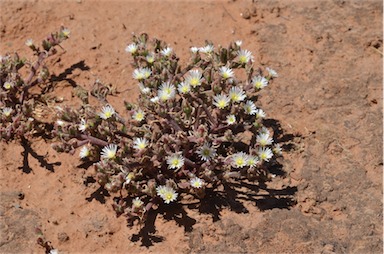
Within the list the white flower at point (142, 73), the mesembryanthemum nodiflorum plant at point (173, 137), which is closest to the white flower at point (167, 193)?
the mesembryanthemum nodiflorum plant at point (173, 137)

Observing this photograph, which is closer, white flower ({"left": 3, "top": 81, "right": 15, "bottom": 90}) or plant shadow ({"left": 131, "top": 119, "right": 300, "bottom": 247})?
plant shadow ({"left": 131, "top": 119, "right": 300, "bottom": 247})

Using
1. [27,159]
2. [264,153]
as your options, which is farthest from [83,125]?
[264,153]

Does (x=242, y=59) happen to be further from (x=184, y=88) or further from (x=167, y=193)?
(x=167, y=193)

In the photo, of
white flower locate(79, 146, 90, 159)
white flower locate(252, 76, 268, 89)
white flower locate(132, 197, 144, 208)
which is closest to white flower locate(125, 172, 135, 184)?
white flower locate(132, 197, 144, 208)

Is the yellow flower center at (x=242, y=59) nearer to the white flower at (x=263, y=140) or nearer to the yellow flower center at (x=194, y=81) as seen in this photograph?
the yellow flower center at (x=194, y=81)

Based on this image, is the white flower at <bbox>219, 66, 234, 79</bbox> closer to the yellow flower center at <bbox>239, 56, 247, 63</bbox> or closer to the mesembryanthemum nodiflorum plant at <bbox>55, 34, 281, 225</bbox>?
the mesembryanthemum nodiflorum plant at <bbox>55, 34, 281, 225</bbox>

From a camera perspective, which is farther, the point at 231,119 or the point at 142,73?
the point at 142,73
